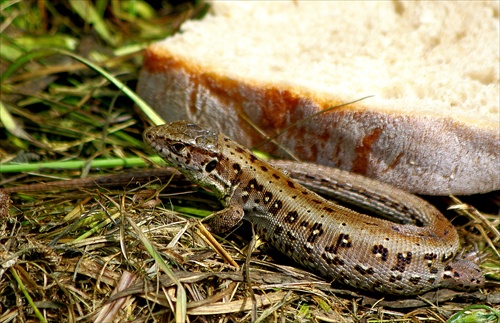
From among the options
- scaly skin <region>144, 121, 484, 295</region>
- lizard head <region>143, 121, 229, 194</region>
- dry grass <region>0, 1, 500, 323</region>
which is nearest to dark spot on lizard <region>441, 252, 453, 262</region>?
scaly skin <region>144, 121, 484, 295</region>

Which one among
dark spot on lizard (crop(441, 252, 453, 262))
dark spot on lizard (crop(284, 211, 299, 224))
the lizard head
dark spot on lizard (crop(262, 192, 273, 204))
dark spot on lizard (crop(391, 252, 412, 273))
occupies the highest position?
the lizard head

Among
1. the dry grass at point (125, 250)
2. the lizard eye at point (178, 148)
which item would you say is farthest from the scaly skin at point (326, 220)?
the dry grass at point (125, 250)

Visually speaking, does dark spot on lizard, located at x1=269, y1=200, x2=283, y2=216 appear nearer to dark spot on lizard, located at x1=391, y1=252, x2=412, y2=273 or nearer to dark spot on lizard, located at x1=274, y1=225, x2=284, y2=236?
dark spot on lizard, located at x1=274, y1=225, x2=284, y2=236

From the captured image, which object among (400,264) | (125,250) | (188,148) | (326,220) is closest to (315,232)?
(326,220)

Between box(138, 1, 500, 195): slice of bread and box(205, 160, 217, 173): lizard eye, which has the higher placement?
box(138, 1, 500, 195): slice of bread

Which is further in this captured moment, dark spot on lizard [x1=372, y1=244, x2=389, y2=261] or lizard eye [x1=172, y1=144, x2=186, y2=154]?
lizard eye [x1=172, y1=144, x2=186, y2=154]

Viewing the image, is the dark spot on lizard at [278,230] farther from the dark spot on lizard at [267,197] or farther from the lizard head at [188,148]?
the lizard head at [188,148]

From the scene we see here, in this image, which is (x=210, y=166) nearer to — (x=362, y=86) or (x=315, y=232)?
(x=315, y=232)
